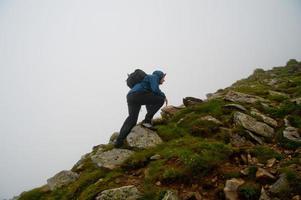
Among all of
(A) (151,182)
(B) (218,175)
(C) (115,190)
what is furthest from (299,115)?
(C) (115,190)

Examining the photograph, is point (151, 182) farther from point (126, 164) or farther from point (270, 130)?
point (270, 130)

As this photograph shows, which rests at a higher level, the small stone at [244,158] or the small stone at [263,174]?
the small stone at [244,158]

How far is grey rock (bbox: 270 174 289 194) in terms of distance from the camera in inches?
329

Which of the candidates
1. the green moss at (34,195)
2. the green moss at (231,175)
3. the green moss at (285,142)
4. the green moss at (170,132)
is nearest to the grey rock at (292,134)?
the green moss at (285,142)

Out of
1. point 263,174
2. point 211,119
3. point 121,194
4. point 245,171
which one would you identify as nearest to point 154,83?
point 211,119

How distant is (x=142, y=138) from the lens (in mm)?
14453

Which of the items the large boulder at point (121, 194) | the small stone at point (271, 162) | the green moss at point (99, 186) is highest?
the green moss at point (99, 186)

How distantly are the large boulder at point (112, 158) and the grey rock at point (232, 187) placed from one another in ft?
17.3

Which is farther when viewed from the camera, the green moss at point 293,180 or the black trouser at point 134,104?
the black trouser at point 134,104

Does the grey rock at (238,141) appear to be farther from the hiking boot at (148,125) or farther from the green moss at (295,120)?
the hiking boot at (148,125)

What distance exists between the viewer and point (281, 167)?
31.8 ft

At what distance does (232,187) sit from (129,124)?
6.97m

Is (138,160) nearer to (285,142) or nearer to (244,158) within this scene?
(244,158)

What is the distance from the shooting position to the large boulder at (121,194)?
30.8ft
